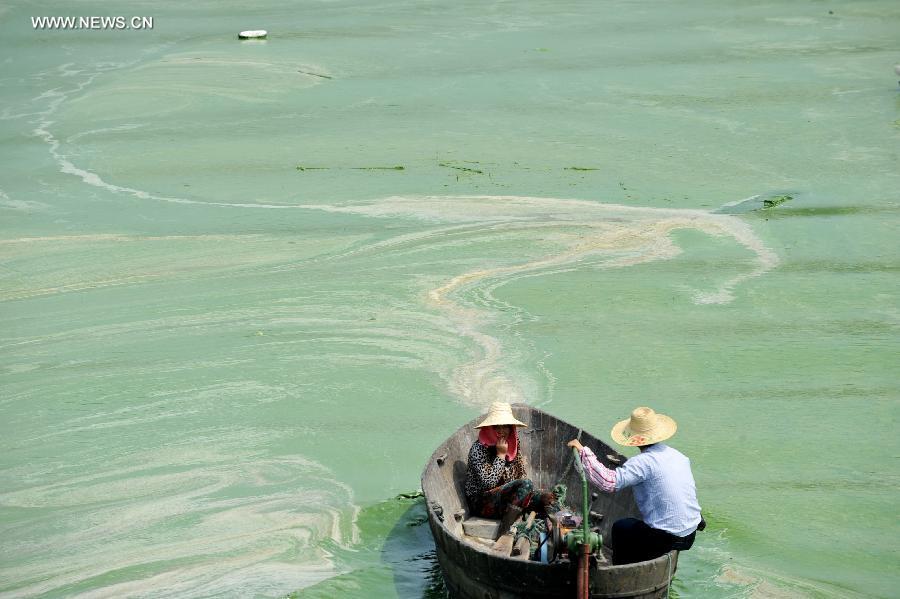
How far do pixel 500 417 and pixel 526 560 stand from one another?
1.46m

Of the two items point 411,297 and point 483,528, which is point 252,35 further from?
point 483,528

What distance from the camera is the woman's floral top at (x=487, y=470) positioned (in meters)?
7.75

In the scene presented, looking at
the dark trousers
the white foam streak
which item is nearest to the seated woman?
the dark trousers

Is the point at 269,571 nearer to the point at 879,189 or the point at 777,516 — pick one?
the point at 777,516

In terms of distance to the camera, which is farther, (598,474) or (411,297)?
(411,297)

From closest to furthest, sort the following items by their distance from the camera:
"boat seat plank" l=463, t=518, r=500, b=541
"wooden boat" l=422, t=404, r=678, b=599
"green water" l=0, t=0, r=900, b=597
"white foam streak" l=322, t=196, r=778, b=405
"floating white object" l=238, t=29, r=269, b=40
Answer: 1. "wooden boat" l=422, t=404, r=678, b=599
2. "boat seat plank" l=463, t=518, r=500, b=541
3. "green water" l=0, t=0, r=900, b=597
4. "white foam streak" l=322, t=196, r=778, b=405
5. "floating white object" l=238, t=29, r=269, b=40

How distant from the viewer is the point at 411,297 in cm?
1221

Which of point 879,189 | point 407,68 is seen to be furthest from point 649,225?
point 407,68

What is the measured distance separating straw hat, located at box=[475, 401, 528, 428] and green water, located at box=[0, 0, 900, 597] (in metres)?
1.00

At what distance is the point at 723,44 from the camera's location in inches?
889

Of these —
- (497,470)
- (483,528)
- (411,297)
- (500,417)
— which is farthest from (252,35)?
(483,528)

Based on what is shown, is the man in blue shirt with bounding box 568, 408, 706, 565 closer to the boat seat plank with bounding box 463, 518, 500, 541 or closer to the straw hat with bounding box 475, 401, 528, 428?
the straw hat with bounding box 475, 401, 528, 428

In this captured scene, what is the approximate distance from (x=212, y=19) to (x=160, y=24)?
3.73 ft

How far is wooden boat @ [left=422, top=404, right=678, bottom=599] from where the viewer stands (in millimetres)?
6320
